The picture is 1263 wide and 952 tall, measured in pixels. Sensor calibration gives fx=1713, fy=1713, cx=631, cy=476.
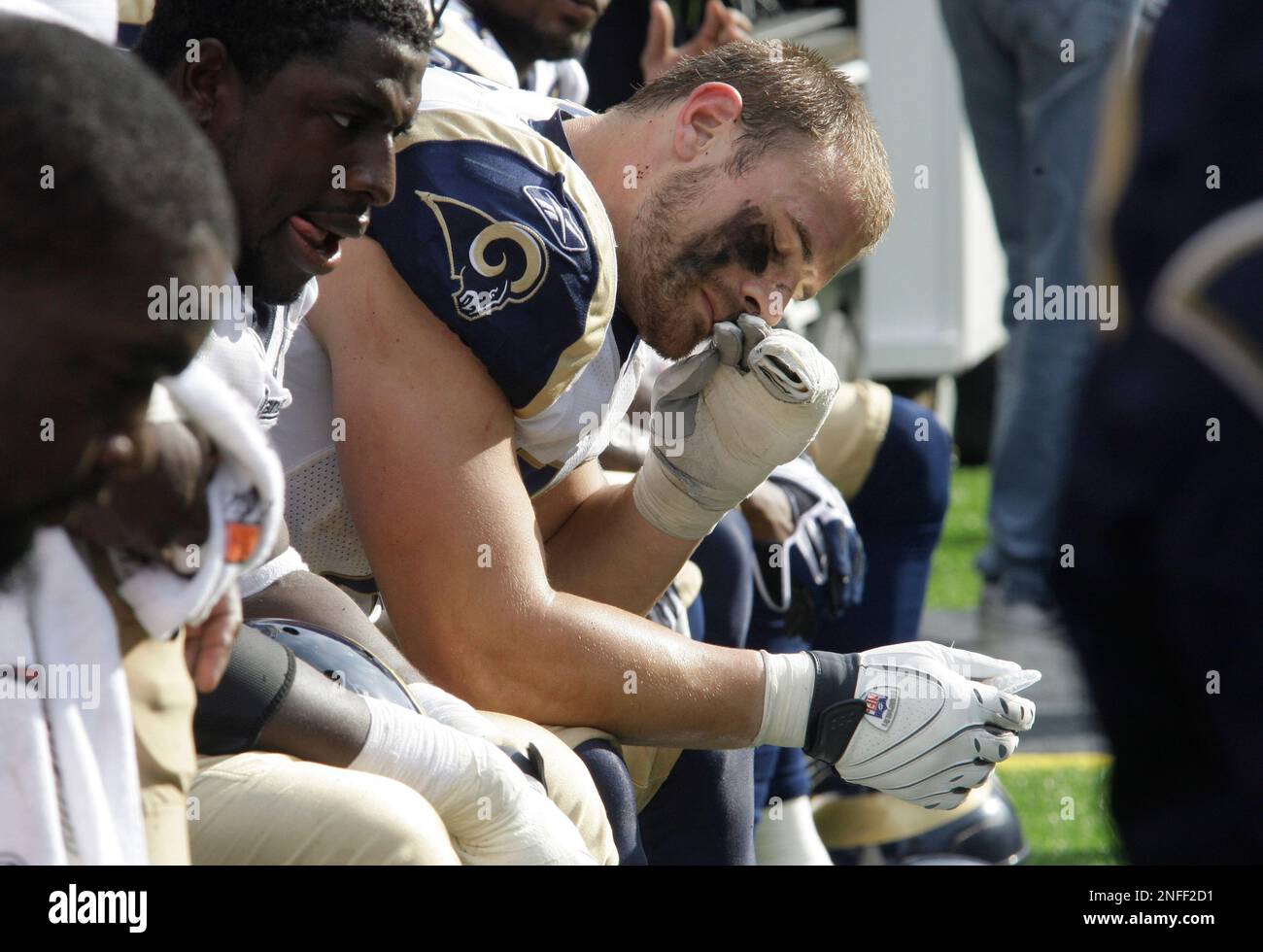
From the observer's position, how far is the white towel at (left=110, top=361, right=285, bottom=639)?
48.3 inches

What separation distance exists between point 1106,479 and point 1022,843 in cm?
242

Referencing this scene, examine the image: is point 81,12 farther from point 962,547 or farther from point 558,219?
point 962,547

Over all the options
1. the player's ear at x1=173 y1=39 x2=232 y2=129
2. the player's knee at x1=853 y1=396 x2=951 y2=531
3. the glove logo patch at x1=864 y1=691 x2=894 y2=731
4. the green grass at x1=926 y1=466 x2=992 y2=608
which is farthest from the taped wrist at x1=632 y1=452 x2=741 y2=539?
the green grass at x1=926 y1=466 x2=992 y2=608

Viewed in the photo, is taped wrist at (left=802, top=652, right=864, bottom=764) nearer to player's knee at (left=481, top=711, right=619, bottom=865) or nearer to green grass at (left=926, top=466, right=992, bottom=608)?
player's knee at (left=481, top=711, right=619, bottom=865)

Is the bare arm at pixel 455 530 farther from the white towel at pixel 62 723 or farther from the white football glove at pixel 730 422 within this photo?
the white towel at pixel 62 723

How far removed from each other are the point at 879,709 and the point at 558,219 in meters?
0.72

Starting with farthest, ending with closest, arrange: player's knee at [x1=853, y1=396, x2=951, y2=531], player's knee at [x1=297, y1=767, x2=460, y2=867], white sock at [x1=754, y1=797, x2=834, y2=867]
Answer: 1. player's knee at [x1=853, y1=396, x2=951, y2=531]
2. white sock at [x1=754, y1=797, x2=834, y2=867]
3. player's knee at [x1=297, y1=767, x2=460, y2=867]

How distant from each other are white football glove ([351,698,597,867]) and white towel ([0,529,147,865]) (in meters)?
0.44

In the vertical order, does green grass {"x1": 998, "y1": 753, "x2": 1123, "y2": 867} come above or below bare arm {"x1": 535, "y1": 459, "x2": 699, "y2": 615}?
below

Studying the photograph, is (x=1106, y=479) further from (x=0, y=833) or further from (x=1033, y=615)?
(x=1033, y=615)

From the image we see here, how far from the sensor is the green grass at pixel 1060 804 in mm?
3285

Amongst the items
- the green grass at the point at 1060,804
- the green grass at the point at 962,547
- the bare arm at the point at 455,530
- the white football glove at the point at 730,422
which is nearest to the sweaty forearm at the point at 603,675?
the bare arm at the point at 455,530

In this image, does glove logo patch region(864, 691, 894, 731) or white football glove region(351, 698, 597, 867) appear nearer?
white football glove region(351, 698, 597, 867)

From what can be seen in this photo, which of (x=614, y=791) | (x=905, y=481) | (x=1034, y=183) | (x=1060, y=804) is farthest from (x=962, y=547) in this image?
(x=614, y=791)
